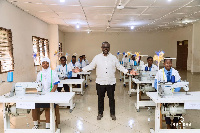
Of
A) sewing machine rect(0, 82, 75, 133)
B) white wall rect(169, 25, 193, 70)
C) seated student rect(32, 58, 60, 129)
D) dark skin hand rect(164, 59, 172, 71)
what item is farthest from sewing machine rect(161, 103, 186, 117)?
white wall rect(169, 25, 193, 70)

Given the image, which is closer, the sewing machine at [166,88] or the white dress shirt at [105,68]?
the sewing machine at [166,88]

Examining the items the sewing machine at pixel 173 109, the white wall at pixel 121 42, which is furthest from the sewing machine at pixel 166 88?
the white wall at pixel 121 42

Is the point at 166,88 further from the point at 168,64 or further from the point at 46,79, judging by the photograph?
the point at 46,79

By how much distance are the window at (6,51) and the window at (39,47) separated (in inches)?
88.2

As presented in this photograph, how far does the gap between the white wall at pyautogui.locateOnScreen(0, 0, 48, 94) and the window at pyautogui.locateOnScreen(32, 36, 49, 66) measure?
0.39 meters

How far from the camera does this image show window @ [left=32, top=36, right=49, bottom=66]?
8.70 m

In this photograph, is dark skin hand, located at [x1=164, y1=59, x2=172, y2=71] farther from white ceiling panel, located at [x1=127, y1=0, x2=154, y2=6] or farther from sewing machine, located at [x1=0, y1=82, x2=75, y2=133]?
white ceiling panel, located at [x1=127, y1=0, x2=154, y2=6]

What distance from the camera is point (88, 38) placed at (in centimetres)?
1600

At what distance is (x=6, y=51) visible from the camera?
5.94 meters

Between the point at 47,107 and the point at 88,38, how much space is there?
44.1 ft

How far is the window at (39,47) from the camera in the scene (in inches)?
343

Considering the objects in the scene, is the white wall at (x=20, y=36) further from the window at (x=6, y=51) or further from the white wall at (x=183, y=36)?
the white wall at (x=183, y=36)

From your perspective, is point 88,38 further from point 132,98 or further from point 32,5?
point 132,98

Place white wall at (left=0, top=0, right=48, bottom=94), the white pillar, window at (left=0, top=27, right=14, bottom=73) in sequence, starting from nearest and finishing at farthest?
window at (left=0, top=27, right=14, bottom=73)
white wall at (left=0, top=0, right=48, bottom=94)
the white pillar
